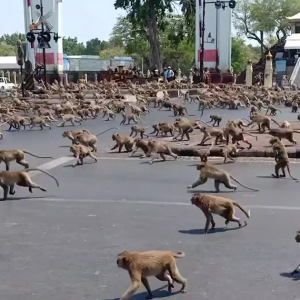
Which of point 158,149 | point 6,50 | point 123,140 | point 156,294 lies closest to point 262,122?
point 123,140

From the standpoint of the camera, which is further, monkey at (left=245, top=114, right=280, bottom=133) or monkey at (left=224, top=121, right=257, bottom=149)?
monkey at (left=245, top=114, right=280, bottom=133)

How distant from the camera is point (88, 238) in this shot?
323 inches

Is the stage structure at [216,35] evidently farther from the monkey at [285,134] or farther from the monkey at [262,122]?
the monkey at [285,134]

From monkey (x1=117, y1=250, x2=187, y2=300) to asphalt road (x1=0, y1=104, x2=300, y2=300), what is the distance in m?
0.24

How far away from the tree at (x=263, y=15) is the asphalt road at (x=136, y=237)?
85.7 m

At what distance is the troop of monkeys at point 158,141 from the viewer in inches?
232

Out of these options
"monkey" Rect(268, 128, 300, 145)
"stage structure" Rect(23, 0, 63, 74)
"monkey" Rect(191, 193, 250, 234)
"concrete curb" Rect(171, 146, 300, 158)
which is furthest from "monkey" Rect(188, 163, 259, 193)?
"stage structure" Rect(23, 0, 63, 74)

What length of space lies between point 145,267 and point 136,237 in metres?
2.48

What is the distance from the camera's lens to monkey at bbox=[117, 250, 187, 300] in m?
5.70

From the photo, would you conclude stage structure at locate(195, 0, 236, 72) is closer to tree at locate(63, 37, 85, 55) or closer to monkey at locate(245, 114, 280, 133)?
monkey at locate(245, 114, 280, 133)

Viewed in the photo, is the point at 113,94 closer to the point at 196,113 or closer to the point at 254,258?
the point at 196,113

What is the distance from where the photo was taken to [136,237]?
8.22 meters

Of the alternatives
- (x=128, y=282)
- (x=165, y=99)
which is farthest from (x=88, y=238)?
(x=165, y=99)

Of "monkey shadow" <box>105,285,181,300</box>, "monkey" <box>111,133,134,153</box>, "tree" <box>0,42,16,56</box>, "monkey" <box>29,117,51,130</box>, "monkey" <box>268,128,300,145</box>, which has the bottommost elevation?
"monkey" <box>29,117,51,130</box>
